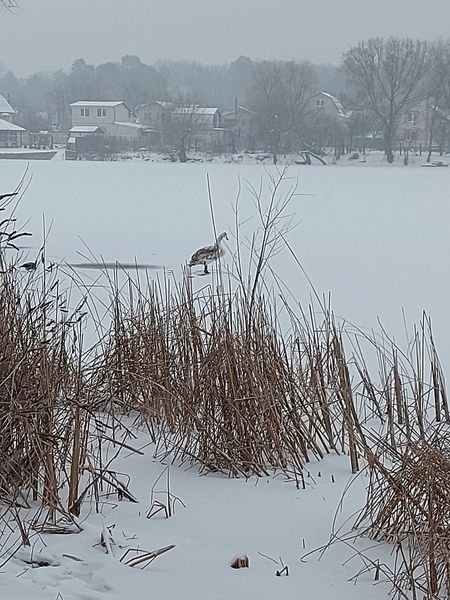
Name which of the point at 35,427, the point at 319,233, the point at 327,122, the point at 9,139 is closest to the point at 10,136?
the point at 9,139

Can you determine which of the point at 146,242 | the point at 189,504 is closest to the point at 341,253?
the point at 146,242

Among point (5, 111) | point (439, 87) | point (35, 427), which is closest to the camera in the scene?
point (35, 427)

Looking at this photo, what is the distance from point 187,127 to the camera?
6662 cm

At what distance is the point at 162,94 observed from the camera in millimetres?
90125

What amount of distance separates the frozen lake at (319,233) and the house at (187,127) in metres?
37.0

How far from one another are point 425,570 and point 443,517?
0.22 metres

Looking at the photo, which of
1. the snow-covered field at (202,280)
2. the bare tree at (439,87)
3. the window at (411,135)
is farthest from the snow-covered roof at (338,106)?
the snow-covered field at (202,280)

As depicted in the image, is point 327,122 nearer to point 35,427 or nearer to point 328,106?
point 328,106

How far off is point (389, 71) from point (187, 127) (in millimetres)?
15566

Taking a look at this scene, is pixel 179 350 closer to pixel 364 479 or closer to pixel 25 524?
pixel 364 479

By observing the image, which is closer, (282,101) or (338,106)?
(282,101)

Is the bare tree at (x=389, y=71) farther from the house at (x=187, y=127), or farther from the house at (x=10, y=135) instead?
the house at (x=10, y=135)

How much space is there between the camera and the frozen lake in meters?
9.61

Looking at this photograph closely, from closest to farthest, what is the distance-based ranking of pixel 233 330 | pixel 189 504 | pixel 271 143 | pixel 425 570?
pixel 425 570, pixel 189 504, pixel 233 330, pixel 271 143
